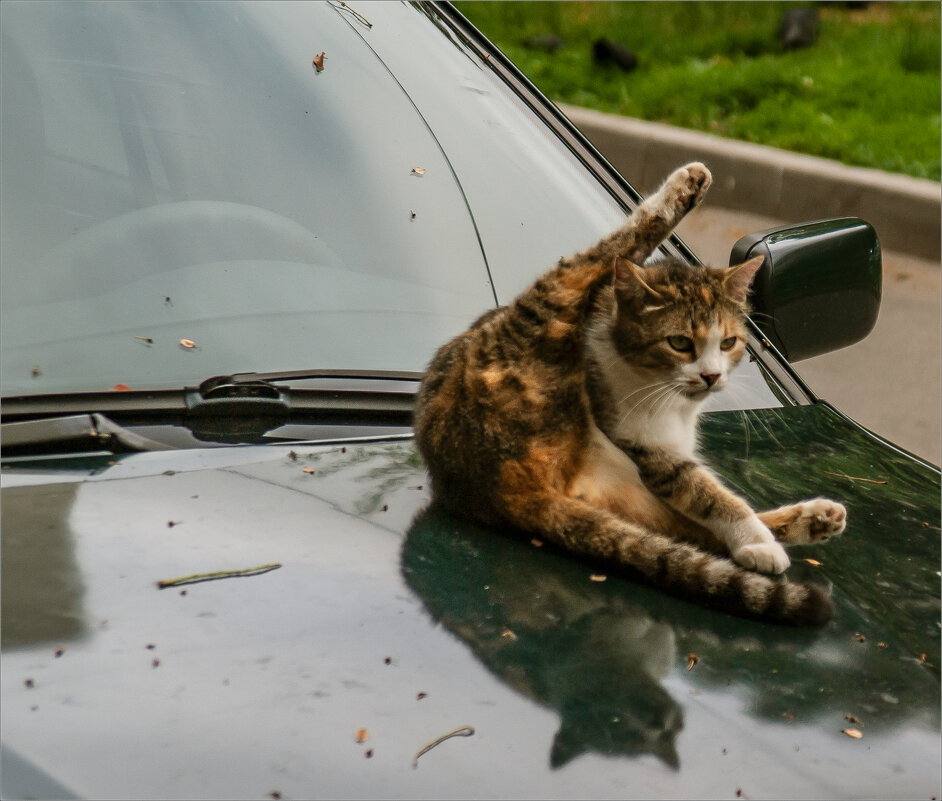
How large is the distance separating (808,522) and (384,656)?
32.3 inches

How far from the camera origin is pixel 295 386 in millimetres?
2061

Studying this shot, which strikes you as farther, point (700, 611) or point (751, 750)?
point (700, 611)

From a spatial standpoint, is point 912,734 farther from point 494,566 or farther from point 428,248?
point 428,248

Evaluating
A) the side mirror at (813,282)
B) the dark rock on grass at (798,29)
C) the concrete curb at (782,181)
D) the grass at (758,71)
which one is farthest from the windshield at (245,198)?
the dark rock on grass at (798,29)

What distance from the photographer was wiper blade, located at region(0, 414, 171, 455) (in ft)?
5.85

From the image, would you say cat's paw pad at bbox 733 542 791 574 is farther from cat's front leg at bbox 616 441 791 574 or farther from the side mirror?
the side mirror

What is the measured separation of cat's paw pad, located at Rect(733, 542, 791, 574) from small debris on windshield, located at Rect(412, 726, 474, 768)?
0.65m

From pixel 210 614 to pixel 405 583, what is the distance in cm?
28

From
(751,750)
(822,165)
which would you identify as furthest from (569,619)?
(822,165)

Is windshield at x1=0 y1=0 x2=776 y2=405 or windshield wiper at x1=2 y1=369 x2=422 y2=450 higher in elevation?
windshield at x1=0 y1=0 x2=776 y2=405

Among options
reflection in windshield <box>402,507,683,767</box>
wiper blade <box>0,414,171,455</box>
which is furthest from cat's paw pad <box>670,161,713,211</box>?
wiper blade <box>0,414,171,455</box>

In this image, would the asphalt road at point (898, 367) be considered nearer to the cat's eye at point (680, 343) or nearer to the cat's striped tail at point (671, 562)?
the cat's eye at point (680, 343)

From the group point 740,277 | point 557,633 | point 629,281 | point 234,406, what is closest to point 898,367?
point 740,277

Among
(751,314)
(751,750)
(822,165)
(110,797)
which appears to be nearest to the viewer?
(110,797)
